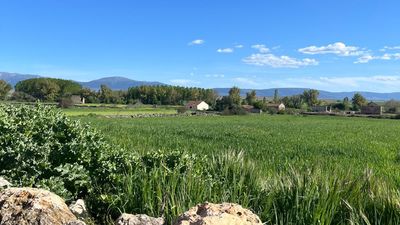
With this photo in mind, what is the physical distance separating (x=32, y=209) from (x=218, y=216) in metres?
1.83

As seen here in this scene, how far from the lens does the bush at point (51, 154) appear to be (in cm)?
611

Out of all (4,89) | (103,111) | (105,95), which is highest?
(4,89)

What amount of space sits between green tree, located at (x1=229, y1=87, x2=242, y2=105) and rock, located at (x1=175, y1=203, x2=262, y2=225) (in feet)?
411

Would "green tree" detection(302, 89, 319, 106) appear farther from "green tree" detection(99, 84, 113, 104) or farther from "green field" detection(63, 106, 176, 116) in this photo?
"green field" detection(63, 106, 176, 116)

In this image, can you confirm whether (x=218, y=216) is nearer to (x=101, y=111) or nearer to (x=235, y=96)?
(x=101, y=111)

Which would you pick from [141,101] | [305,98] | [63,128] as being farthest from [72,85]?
[63,128]

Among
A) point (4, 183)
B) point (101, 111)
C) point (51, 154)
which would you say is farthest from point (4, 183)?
point (101, 111)

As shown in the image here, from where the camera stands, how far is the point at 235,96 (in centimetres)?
14425

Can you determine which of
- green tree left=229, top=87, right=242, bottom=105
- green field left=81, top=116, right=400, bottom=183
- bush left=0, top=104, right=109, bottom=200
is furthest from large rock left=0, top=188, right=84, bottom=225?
green tree left=229, top=87, right=242, bottom=105

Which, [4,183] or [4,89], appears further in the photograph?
[4,89]

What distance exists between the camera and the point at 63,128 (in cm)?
730

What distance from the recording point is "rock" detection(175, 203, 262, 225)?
9.81 ft

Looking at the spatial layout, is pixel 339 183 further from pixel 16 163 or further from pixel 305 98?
pixel 305 98

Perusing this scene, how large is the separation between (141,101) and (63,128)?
499 ft
